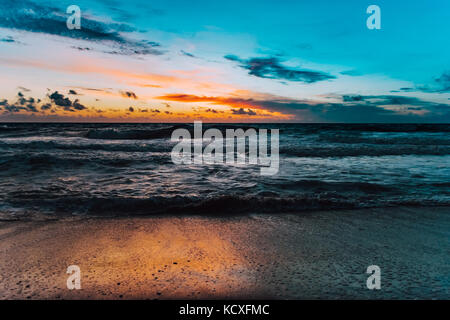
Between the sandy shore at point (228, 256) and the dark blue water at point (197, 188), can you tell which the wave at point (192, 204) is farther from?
the sandy shore at point (228, 256)

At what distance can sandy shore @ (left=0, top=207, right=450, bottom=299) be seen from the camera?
2082 millimetres

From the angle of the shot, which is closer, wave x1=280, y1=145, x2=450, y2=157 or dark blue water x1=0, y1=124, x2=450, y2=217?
dark blue water x1=0, y1=124, x2=450, y2=217

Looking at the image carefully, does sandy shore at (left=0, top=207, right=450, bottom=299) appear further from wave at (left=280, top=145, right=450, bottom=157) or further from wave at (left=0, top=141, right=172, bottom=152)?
wave at (left=0, top=141, right=172, bottom=152)

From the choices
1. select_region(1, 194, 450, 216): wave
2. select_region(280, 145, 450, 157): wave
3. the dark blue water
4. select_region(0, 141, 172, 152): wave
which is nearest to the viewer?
select_region(1, 194, 450, 216): wave

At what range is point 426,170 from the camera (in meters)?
7.87

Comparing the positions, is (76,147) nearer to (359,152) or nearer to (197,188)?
(197,188)

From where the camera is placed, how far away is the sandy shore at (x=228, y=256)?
82.0 inches

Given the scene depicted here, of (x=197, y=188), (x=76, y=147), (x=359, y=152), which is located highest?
(x=76, y=147)

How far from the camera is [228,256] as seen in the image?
270cm

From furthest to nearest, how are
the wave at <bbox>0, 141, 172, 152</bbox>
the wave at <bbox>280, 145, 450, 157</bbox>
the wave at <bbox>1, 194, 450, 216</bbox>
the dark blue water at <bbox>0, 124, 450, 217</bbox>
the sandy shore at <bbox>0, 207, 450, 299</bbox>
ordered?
the wave at <bbox>0, 141, 172, 152</bbox> → the wave at <bbox>280, 145, 450, 157</bbox> → the dark blue water at <bbox>0, 124, 450, 217</bbox> → the wave at <bbox>1, 194, 450, 216</bbox> → the sandy shore at <bbox>0, 207, 450, 299</bbox>

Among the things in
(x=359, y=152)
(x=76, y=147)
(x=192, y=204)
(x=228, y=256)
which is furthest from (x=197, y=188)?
(x=76, y=147)

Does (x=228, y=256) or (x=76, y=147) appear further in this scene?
→ (x=76, y=147)

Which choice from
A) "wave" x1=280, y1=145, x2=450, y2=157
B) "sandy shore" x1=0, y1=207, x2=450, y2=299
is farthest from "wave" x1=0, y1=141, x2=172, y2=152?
"sandy shore" x1=0, y1=207, x2=450, y2=299

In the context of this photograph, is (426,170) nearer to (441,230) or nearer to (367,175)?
(367,175)
